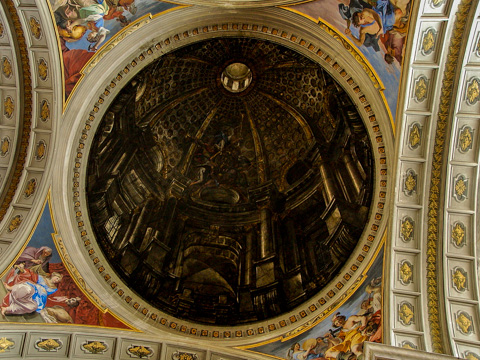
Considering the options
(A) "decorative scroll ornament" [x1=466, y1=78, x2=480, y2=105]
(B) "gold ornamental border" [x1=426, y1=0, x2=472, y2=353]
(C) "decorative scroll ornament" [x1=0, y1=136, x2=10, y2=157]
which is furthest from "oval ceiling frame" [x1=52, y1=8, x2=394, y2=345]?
(A) "decorative scroll ornament" [x1=466, y1=78, x2=480, y2=105]

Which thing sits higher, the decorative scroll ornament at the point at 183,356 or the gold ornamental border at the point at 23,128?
the gold ornamental border at the point at 23,128

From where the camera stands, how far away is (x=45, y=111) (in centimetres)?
1316

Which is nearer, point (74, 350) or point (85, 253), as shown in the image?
point (74, 350)

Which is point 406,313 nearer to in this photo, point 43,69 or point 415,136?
point 415,136

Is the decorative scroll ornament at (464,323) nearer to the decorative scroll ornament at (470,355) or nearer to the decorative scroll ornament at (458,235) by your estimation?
the decorative scroll ornament at (470,355)

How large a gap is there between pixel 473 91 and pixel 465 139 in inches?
→ 39.0

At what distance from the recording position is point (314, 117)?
50.9ft

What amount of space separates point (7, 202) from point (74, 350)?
11.9 ft

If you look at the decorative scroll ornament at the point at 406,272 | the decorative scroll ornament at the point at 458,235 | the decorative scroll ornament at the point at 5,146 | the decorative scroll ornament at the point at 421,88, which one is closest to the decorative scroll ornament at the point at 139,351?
the decorative scroll ornament at the point at 5,146

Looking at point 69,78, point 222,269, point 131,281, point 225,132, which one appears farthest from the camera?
point 225,132

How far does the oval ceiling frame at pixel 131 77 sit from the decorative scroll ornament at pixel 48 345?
138 cm

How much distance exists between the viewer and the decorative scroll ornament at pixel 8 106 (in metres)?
13.3

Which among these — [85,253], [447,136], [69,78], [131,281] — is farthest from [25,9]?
[447,136]

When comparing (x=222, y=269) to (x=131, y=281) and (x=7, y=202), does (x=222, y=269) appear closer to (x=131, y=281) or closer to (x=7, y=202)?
(x=131, y=281)
